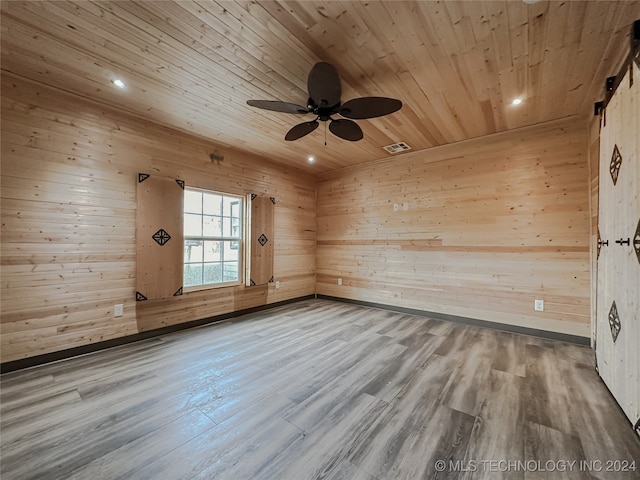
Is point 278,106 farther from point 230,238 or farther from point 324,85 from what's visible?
point 230,238

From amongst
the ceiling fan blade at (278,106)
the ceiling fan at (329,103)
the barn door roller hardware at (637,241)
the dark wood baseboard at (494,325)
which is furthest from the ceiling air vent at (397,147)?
the barn door roller hardware at (637,241)

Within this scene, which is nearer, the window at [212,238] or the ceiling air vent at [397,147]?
the window at [212,238]

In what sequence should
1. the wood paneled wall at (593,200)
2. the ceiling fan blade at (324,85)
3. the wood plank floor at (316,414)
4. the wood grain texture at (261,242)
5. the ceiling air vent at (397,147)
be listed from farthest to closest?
the wood grain texture at (261,242) → the ceiling air vent at (397,147) → the wood paneled wall at (593,200) → the ceiling fan blade at (324,85) → the wood plank floor at (316,414)

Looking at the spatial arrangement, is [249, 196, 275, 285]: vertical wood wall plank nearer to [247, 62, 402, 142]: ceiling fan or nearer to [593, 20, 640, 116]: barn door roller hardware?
[247, 62, 402, 142]: ceiling fan

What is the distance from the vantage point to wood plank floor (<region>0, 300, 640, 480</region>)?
57.3 inches

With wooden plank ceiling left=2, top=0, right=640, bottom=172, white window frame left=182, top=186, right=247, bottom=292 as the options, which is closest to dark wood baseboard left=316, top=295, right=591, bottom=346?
white window frame left=182, top=186, right=247, bottom=292

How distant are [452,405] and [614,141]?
256 cm

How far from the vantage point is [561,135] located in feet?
11.0

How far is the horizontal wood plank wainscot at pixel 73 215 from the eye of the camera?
253cm

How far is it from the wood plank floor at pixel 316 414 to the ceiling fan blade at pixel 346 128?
247 cm

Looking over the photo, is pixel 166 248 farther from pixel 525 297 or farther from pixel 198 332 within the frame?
pixel 525 297

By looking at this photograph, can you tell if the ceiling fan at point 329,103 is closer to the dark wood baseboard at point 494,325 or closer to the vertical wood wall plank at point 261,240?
the vertical wood wall plank at point 261,240

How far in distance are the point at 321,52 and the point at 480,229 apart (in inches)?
131

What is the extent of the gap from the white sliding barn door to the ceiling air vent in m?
2.24
